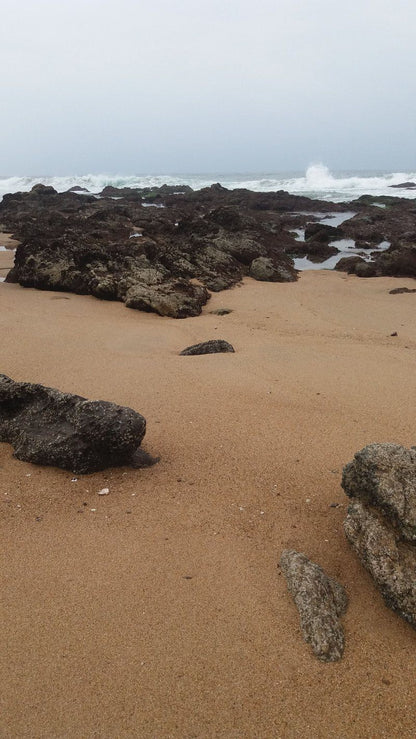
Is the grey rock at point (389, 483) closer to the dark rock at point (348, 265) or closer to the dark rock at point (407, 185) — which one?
the dark rock at point (348, 265)

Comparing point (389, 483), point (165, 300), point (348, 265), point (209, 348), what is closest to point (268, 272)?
point (348, 265)

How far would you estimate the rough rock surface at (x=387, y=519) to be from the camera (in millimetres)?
2439

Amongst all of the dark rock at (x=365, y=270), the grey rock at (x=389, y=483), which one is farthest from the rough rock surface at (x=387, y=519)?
the dark rock at (x=365, y=270)

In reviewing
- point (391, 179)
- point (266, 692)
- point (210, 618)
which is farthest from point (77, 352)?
point (391, 179)

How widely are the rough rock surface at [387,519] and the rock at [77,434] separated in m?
1.61

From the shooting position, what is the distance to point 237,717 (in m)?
2.04

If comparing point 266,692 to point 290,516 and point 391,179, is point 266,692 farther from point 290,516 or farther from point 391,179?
point 391,179

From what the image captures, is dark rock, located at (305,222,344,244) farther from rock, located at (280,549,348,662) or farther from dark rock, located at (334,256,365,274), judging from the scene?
rock, located at (280,549,348,662)

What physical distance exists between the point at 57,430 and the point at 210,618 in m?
1.88

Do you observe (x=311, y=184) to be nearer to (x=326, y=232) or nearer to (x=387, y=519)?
(x=326, y=232)

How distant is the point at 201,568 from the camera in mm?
2793

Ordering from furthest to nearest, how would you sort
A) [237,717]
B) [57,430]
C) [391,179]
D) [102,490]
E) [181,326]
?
[391,179] < [181,326] < [57,430] < [102,490] < [237,717]

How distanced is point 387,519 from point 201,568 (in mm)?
1076

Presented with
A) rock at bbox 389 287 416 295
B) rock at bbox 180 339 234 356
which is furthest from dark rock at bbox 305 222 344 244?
rock at bbox 180 339 234 356
